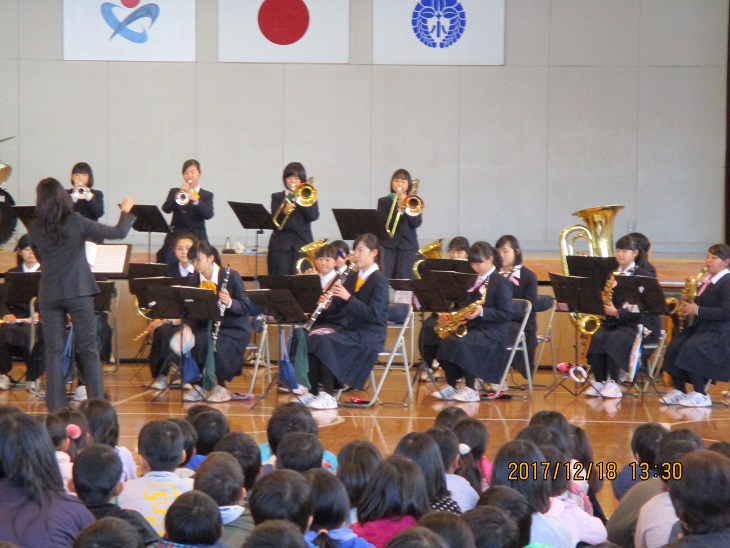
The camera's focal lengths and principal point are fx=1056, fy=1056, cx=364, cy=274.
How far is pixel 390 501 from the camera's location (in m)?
3.11

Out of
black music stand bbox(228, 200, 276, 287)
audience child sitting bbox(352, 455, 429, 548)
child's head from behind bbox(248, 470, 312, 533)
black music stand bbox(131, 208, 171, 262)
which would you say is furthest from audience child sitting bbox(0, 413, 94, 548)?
black music stand bbox(131, 208, 171, 262)

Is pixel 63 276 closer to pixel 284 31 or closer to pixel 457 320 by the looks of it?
pixel 457 320

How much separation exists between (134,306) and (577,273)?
4.09 meters

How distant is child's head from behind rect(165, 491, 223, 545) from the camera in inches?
108

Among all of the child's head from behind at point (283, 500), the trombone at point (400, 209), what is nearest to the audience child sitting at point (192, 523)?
the child's head from behind at point (283, 500)

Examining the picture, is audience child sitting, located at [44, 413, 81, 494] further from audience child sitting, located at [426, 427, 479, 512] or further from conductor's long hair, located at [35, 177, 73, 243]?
conductor's long hair, located at [35, 177, 73, 243]

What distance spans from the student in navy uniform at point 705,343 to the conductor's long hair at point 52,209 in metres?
4.67

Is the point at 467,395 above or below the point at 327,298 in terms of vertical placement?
below

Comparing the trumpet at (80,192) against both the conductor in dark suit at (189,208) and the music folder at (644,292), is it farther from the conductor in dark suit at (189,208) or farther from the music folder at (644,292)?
the music folder at (644,292)

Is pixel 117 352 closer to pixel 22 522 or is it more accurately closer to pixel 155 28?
pixel 155 28

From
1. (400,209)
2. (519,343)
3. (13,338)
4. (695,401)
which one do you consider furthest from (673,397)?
(13,338)

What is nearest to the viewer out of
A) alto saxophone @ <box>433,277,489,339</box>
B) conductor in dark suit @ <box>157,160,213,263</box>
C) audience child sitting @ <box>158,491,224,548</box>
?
audience child sitting @ <box>158,491,224,548</box>

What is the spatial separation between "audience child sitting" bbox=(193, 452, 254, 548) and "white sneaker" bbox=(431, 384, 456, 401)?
5216mm

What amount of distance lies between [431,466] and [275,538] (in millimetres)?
1153
